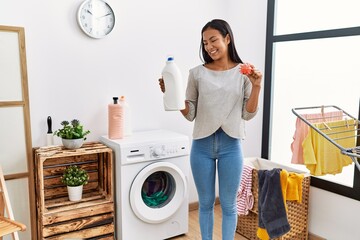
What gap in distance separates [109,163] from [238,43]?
167cm

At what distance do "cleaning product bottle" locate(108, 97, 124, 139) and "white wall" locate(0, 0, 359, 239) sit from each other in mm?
185

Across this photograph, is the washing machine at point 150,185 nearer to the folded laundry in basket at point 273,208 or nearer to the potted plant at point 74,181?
the potted plant at point 74,181

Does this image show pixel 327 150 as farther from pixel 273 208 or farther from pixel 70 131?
pixel 70 131

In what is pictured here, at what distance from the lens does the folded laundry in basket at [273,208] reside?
2367 millimetres

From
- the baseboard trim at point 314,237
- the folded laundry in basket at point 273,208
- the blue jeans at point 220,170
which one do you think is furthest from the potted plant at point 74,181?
the baseboard trim at point 314,237

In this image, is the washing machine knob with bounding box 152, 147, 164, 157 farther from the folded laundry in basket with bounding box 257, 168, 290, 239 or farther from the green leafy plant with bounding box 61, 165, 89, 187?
the folded laundry in basket with bounding box 257, 168, 290, 239

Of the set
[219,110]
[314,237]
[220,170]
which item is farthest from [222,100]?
[314,237]

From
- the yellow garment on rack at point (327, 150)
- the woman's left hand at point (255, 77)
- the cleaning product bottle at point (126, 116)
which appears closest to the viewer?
the woman's left hand at point (255, 77)

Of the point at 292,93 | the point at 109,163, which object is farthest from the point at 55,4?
the point at 292,93

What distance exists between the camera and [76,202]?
2.46m

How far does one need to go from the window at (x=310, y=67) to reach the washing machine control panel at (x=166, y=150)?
3.07 feet

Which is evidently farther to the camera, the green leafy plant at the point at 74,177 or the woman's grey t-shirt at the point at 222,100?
the green leafy plant at the point at 74,177

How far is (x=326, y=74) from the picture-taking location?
2623mm

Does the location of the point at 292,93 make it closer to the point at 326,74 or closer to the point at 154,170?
the point at 326,74
